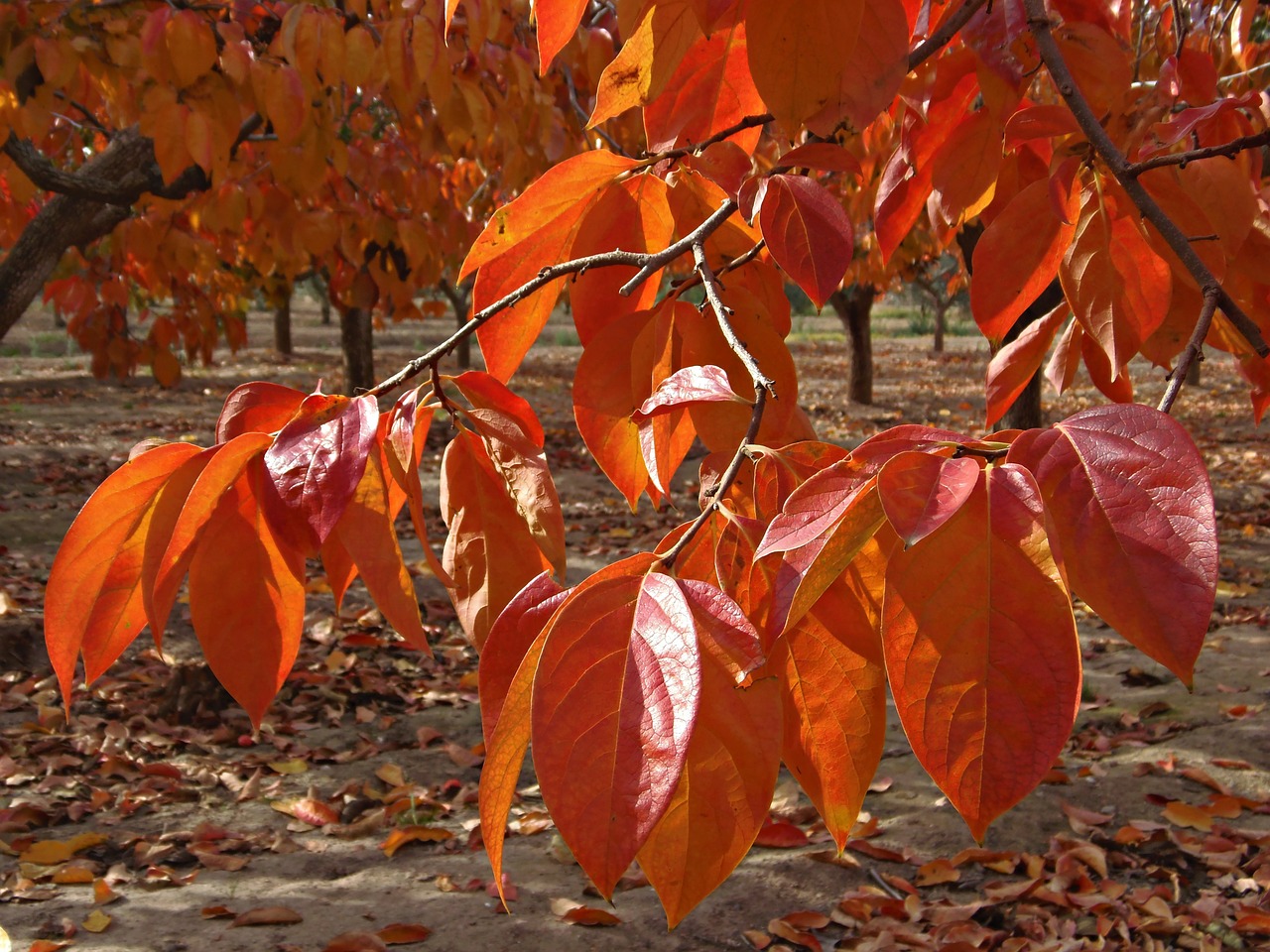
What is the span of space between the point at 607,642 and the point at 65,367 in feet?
56.0

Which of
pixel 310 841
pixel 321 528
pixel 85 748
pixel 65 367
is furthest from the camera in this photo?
pixel 65 367

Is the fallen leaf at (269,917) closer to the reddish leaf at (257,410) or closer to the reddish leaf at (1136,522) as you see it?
the reddish leaf at (257,410)

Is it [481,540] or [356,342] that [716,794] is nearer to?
[481,540]

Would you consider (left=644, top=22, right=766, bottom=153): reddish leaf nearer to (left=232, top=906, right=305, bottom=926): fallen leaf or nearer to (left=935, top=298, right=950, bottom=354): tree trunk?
(left=232, top=906, right=305, bottom=926): fallen leaf

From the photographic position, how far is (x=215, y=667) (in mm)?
563

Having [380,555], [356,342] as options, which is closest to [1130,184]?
[380,555]

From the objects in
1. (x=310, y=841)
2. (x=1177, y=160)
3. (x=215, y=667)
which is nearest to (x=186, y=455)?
(x=215, y=667)

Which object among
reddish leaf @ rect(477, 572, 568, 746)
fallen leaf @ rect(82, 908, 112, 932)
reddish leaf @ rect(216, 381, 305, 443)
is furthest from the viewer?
fallen leaf @ rect(82, 908, 112, 932)

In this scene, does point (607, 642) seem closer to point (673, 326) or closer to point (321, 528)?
point (321, 528)

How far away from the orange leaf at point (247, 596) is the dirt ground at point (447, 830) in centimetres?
179

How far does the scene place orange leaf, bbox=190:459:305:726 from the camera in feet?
1.86

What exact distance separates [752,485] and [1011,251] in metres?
0.27

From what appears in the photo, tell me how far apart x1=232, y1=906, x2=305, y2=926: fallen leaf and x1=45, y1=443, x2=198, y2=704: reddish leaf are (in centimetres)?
Answer: 190

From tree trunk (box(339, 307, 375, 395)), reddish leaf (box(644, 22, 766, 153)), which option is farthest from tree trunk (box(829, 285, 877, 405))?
reddish leaf (box(644, 22, 766, 153))
